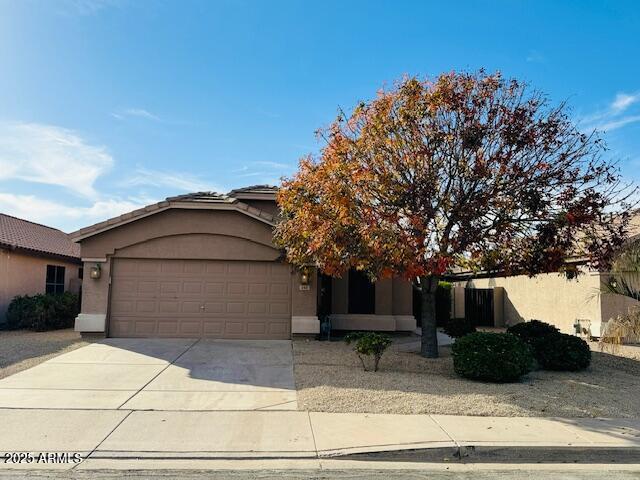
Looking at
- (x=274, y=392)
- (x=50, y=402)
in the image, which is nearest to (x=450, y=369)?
(x=274, y=392)

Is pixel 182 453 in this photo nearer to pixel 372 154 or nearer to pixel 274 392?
pixel 274 392

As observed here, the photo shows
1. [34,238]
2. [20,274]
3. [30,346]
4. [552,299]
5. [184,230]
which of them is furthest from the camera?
[34,238]

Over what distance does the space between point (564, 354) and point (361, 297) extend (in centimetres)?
727

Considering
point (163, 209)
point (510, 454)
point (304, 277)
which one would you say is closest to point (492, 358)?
point (510, 454)

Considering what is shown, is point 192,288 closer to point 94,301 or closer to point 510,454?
point 94,301

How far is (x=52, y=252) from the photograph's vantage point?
69.8 ft

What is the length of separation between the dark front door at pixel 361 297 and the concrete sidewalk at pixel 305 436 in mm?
9498

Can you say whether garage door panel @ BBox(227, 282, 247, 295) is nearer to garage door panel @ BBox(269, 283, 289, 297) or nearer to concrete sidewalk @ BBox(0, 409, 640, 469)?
garage door panel @ BBox(269, 283, 289, 297)

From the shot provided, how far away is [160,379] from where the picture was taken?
10.1m

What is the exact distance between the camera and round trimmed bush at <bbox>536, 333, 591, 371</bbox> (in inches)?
446

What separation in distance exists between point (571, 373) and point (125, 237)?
11.9m

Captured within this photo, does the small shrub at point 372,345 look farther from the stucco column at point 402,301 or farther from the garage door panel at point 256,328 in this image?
the stucco column at point 402,301

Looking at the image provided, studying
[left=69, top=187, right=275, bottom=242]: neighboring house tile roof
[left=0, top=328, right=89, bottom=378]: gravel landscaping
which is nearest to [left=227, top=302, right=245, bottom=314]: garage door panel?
[left=69, top=187, right=275, bottom=242]: neighboring house tile roof

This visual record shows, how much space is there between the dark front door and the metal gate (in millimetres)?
7765
